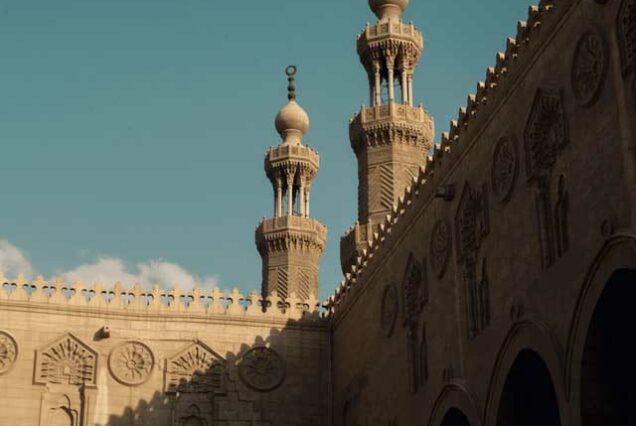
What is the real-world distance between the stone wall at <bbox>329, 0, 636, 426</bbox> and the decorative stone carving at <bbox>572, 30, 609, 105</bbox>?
0.02 metres

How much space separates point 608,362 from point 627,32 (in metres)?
3.92

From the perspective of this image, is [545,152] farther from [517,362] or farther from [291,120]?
[291,120]

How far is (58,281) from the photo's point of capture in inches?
1001

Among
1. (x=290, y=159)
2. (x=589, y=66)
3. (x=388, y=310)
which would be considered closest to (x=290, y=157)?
(x=290, y=159)

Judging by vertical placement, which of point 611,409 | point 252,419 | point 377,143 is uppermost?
point 377,143

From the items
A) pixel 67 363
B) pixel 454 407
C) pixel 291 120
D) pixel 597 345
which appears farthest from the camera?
pixel 291 120

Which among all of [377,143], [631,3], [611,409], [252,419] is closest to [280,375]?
[252,419]

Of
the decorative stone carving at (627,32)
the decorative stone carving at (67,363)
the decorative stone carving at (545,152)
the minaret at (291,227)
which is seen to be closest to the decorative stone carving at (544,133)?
the decorative stone carving at (545,152)

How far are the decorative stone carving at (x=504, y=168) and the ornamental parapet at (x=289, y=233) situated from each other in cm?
2206

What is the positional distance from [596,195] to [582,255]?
76cm

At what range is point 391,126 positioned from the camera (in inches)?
1280

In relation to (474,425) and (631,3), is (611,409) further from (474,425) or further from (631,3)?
(631,3)

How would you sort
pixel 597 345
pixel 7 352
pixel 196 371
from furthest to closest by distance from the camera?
pixel 196 371, pixel 7 352, pixel 597 345

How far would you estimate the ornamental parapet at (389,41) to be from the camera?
33.7m
